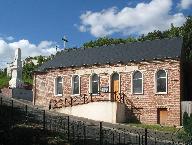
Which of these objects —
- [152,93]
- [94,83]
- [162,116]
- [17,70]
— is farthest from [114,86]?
[17,70]

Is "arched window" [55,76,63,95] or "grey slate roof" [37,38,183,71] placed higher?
"grey slate roof" [37,38,183,71]

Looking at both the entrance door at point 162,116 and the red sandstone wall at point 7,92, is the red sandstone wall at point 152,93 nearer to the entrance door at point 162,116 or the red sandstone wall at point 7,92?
the entrance door at point 162,116

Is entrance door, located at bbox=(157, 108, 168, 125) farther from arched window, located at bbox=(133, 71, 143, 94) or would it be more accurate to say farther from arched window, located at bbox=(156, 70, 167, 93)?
arched window, located at bbox=(133, 71, 143, 94)

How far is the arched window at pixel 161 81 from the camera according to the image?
31984 mm

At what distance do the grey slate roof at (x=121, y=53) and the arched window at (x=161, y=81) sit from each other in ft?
4.39

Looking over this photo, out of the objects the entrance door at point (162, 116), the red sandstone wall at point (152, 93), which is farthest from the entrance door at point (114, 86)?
the entrance door at point (162, 116)

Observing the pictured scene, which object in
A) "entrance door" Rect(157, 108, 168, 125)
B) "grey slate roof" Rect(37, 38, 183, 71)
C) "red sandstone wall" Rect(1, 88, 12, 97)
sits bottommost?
"entrance door" Rect(157, 108, 168, 125)

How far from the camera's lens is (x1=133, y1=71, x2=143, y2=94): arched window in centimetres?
3331

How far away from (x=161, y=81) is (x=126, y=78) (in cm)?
335

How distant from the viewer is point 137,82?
33594 millimetres

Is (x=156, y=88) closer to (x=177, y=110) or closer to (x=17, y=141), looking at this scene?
(x=177, y=110)

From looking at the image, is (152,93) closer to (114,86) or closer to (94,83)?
(114,86)

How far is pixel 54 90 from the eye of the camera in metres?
39.3

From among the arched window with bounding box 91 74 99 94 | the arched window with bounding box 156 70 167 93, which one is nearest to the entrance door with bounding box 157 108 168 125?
the arched window with bounding box 156 70 167 93
